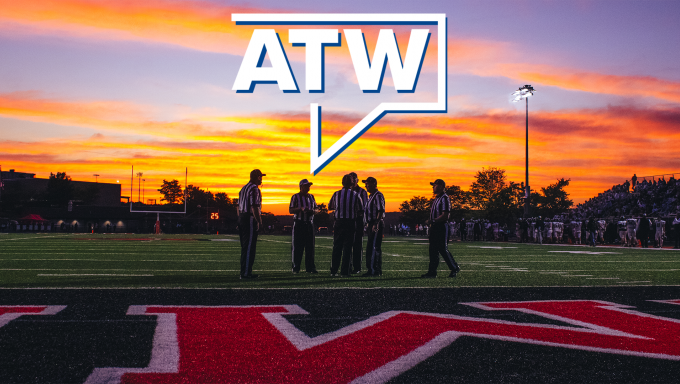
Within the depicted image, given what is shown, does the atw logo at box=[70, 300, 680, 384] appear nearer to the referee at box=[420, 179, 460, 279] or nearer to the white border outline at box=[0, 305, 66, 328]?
the white border outline at box=[0, 305, 66, 328]

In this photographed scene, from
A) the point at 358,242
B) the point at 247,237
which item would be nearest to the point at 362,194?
the point at 358,242

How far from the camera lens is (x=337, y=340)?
14.7ft

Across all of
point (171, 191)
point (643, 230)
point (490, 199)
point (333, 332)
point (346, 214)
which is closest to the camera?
point (333, 332)

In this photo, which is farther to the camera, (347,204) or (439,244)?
(347,204)

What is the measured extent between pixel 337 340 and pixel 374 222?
552 centimetres

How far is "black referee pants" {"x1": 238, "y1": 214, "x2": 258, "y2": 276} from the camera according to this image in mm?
9320

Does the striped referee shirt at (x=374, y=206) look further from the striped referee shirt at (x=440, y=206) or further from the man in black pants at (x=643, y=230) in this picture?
the man in black pants at (x=643, y=230)

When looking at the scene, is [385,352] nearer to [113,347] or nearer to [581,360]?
[581,360]

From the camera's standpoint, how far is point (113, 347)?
→ 163 inches

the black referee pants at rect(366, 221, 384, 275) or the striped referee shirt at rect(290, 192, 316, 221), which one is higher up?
the striped referee shirt at rect(290, 192, 316, 221)

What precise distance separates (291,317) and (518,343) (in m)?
2.05

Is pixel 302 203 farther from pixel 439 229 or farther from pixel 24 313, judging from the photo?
pixel 24 313

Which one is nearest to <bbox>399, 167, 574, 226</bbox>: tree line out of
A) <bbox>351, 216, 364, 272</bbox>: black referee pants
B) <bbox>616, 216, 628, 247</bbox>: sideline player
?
<bbox>616, 216, 628, 247</bbox>: sideline player

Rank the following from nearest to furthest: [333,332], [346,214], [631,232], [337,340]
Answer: [337,340] < [333,332] < [346,214] < [631,232]
